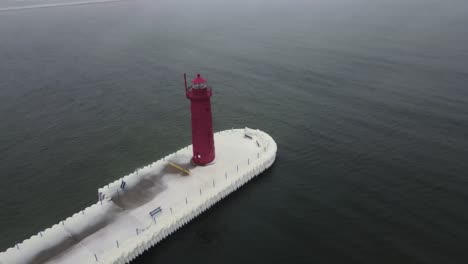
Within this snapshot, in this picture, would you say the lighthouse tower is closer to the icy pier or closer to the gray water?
the icy pier

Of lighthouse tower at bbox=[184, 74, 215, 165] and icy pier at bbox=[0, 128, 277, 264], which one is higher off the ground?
lighthouse tower at bbox=[184, 74, 215, 165]

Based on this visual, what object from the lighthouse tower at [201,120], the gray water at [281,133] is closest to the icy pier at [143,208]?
the lighthouse tower at [201,120]

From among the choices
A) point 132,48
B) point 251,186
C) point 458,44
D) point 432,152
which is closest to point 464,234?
point 432,152

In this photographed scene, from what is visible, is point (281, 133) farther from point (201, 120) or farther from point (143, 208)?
point (143, 208)

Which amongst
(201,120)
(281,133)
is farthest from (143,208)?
(281,133)

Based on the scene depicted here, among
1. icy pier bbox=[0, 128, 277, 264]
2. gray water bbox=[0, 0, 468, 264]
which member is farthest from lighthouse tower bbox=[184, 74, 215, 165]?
gray water bbox=[0, 0, 468, 264]

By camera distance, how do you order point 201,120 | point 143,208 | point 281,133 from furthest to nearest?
point 281,133, point 201,120, point 143,208

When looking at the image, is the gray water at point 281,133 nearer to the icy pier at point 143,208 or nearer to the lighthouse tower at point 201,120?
the icy pier at point 143,208
